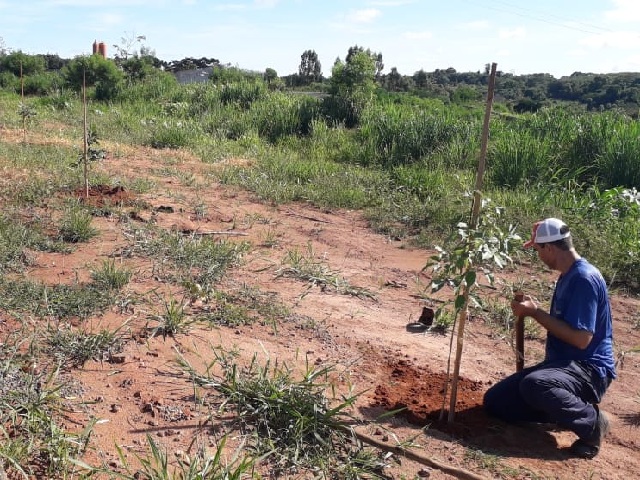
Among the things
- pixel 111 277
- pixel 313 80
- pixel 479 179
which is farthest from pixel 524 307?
pixel 313 80

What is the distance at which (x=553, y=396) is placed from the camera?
3.30m

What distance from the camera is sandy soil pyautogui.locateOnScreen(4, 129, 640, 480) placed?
10.3 ft

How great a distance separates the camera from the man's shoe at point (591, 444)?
3.33m

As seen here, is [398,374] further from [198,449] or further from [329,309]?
[198,449]

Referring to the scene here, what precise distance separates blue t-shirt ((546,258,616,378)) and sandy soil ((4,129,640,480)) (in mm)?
455

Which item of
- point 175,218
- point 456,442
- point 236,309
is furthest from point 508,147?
point 456,442

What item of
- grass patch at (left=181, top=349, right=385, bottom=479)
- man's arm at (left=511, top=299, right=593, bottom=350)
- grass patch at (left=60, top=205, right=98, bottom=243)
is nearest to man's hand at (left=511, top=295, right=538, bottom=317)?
man's arm at (left=511, top=299, right=593, bottom=350)

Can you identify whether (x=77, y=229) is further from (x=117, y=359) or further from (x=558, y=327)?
(x=558, y=327)

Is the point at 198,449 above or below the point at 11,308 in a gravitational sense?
below

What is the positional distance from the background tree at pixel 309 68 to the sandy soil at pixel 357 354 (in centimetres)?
3068

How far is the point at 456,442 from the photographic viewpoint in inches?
129

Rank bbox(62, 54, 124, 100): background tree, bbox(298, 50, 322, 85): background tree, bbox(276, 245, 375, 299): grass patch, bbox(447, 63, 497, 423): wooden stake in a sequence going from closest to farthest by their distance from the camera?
bbox(447, 63, 497, 423): wooden stake → bbox(276, 245, 375, 299): grass patch → bbox(62, 54, 124, 100): background tree → bbox(298, 50, 322, 85): background tree

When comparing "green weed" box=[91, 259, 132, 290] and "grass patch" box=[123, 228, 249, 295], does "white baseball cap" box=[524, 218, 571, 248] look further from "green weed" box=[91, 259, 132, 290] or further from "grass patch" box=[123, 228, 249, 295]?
"green weed" box=[91, 259, 132, 290]

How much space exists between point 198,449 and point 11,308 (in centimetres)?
168
